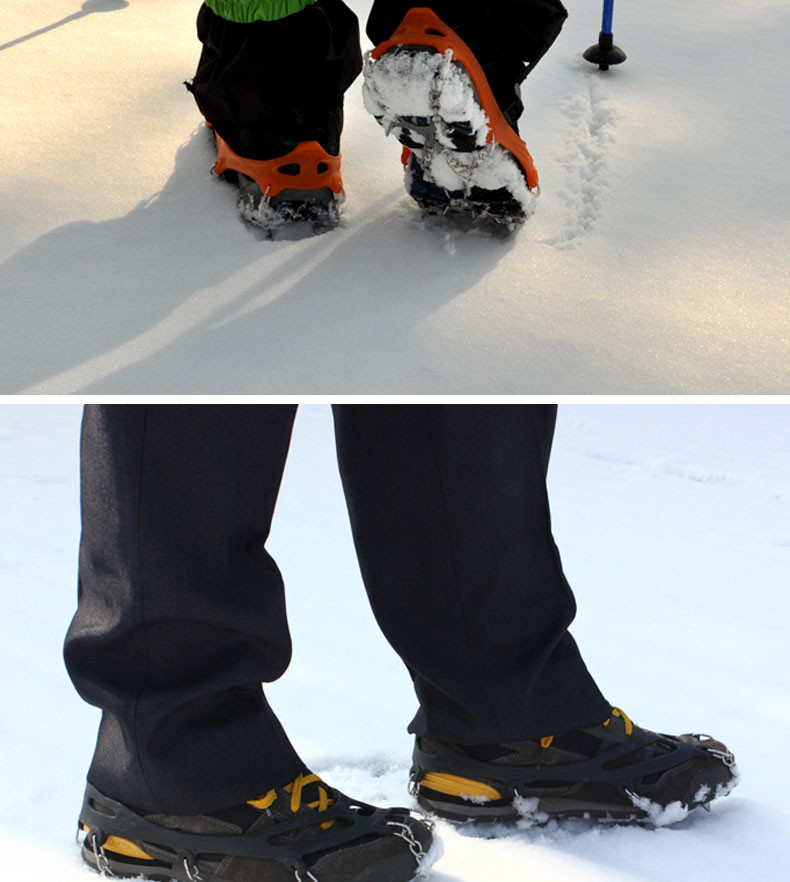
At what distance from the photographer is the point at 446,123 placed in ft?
4.57

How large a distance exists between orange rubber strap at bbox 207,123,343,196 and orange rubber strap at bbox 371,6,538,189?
0.19 m

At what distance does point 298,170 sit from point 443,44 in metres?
0.30

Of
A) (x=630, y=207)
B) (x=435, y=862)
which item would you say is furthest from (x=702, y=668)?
(x=630, y=207)

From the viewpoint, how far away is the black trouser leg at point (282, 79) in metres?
1.52

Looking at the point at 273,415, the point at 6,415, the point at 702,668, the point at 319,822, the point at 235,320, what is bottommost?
the point at 6,415

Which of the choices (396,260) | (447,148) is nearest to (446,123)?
(447,148)

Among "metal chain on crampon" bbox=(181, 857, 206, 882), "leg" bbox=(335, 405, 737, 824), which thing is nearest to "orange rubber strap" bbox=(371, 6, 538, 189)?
"leg" bbox=(335, 405, 737, 824)

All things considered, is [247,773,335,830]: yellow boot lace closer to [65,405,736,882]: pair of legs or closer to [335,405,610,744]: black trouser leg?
[65,405,736,882]: pair of legs

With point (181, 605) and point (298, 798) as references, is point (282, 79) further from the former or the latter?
point (298, 798)

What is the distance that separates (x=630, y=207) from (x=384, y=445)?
816 millimetres

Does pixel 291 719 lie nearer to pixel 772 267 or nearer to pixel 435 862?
pixel 435 862

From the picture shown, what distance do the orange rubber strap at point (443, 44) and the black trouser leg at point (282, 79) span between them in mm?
175

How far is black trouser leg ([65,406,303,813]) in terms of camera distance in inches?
35.0

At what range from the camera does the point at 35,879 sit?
38.0 inches
